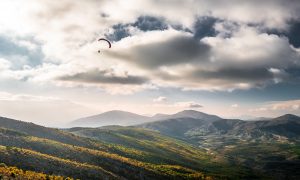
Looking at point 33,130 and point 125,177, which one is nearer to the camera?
point 125,177

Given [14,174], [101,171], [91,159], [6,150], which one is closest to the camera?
[14,174]

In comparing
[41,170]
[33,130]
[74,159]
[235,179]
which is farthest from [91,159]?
[235,179]

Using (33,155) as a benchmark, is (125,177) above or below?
below

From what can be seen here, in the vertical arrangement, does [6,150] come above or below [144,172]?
above

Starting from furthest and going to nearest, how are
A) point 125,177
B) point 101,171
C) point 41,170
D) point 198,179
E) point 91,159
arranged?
point 198,179 < point 91,159 < point 125,177 < point 101,171 < point 41,170

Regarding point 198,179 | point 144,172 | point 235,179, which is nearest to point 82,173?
point 144,172

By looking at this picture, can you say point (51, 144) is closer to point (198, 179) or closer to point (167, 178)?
point (167, 178)

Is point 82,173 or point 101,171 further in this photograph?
point 101,171

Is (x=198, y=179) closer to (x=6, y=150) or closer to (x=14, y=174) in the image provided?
(x=6, y=150)

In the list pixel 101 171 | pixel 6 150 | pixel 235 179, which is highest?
pixel 6 150
